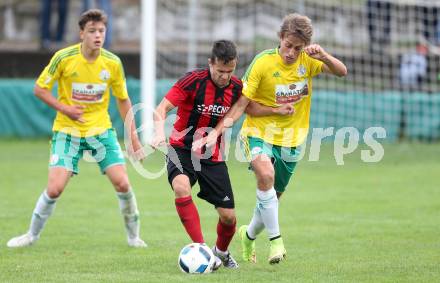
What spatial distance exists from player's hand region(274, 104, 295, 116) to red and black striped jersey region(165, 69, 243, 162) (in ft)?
1.57

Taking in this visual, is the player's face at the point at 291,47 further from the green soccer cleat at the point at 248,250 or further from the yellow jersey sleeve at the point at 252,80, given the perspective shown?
the green soccer cleat at the point at 248,250

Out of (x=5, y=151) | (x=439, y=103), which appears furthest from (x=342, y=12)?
(x=5, y=151)

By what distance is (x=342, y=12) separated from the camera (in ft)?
63.8

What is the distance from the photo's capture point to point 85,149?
876 cm

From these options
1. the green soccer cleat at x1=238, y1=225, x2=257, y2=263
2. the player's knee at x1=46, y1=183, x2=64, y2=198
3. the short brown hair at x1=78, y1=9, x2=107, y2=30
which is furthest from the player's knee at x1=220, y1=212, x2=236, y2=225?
the short brown hair at x1=78, y1=9, x2=107, y2=30

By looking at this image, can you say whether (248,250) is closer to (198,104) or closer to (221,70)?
(198,104)

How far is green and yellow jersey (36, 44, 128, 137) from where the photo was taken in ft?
28.6

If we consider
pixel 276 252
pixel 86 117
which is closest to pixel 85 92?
pixel 86 117

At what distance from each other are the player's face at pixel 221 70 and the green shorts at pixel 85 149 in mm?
1719

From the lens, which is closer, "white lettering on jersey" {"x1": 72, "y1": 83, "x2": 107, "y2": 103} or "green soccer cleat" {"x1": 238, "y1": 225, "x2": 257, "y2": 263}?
"green soccer cleat" {"x1": 238, "y1": 225, "x2": 257, "y2": 263}

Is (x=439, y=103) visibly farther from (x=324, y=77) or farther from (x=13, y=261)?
(x=13, y=261)

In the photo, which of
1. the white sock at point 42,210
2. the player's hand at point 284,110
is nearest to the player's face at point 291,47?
the player's hand at point 284,110

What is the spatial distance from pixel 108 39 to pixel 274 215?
41.9 ft

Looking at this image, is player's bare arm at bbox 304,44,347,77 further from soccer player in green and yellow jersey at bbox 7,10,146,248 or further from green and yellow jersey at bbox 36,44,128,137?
green and yellow jersey at bbox 36,44,128,137
